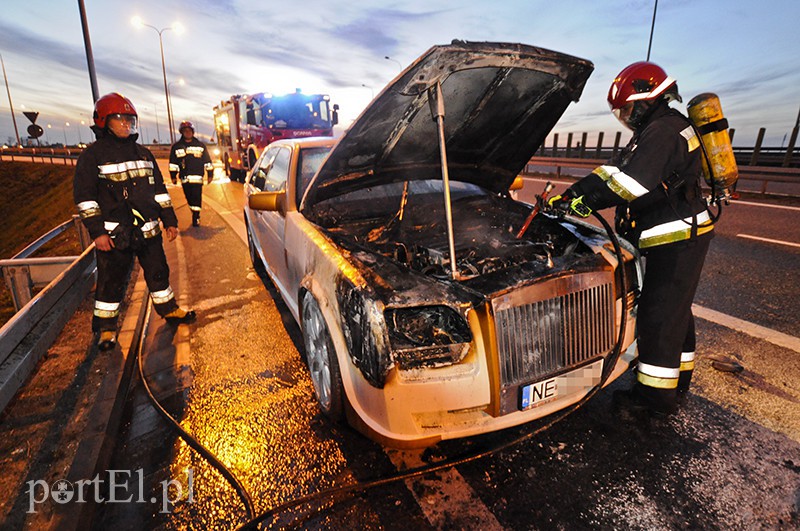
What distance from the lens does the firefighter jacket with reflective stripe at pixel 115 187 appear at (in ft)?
11.3

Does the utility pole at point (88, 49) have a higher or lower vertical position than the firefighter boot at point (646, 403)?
higher

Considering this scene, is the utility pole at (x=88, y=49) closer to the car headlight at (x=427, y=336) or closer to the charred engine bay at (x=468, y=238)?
the charred engine bay at (x=468, y=238)

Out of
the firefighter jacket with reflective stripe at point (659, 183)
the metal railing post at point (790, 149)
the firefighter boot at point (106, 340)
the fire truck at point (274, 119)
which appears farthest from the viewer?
the metal railing post at point (790, 149)

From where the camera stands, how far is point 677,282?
97.0 inches

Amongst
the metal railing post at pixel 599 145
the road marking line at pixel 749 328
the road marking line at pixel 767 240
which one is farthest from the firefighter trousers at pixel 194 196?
the metal railing post at pixel 599 145

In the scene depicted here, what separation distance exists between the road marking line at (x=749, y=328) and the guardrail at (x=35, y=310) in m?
4.93

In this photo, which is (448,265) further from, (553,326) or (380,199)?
(380,199)

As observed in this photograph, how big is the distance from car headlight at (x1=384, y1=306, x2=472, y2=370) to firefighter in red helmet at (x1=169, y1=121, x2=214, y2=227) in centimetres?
767

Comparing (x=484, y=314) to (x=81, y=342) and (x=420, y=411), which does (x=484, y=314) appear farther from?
(x=81, y=342)

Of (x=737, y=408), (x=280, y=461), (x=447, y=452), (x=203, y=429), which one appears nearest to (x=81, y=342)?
(x=203, y=429)

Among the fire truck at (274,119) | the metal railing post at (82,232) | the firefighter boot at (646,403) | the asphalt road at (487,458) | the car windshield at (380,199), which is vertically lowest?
the asphalt road at (487,458)

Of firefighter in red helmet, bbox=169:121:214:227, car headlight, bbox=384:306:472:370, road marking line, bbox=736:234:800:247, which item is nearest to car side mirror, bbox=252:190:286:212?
car headlight, bbox=384:306:472:370

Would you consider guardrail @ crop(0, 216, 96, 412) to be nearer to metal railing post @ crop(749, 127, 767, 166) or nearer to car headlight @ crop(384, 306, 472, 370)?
car headlight @ crop(384, 306, 472, 370)

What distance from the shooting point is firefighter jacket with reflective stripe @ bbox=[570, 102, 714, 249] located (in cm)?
232
